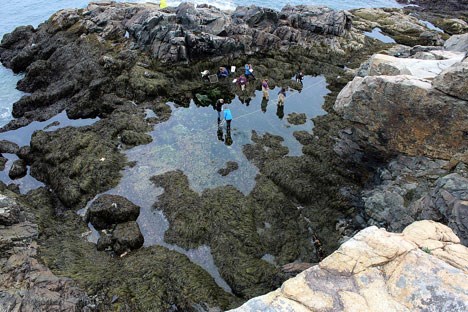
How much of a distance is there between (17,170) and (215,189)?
1520 cm

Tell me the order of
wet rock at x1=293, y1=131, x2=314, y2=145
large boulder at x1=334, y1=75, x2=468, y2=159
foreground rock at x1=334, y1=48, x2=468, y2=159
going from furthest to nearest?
wet rock at x1=293, y1=131, x2=314, y2=145
large boulder at x1=334, y1=75, x2=468, y2=159
foreground rock at x1=334, y1=48, x2=468, y2=159

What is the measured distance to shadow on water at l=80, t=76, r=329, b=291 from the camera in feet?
71.4

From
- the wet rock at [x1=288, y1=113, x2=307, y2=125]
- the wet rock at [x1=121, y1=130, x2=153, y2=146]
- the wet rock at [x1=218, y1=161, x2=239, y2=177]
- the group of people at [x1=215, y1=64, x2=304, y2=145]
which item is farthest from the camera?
the wet rock at [x1=288, y1=113, x2=307, y2=125]

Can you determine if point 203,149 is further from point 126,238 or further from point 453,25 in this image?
point 453,25

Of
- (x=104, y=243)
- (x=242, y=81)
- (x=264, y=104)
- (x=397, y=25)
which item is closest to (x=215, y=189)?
(x=104, y=243)

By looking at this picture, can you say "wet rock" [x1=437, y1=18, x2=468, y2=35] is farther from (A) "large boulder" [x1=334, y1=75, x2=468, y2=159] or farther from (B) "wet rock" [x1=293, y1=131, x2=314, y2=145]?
(A) "large boulder" [x1=334, y1=75, x2=468, y2=159]

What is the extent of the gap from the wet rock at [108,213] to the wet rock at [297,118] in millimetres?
15929

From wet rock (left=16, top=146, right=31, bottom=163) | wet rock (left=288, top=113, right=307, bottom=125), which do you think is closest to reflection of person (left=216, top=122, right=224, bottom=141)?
wet rock (left=288, top=113, right=307, bottom=125)

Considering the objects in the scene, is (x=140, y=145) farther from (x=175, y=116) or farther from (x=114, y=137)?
(x=175, y=116)

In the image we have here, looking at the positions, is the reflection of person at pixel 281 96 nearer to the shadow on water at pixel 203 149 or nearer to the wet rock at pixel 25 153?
the shadow on water at pixel 203 149

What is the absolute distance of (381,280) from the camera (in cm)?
1030

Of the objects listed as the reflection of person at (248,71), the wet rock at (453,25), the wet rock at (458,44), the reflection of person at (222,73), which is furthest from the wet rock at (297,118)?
the wet rock at (453,25)

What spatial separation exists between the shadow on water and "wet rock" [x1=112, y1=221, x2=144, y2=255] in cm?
69

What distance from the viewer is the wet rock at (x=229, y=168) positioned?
25.1 meters
